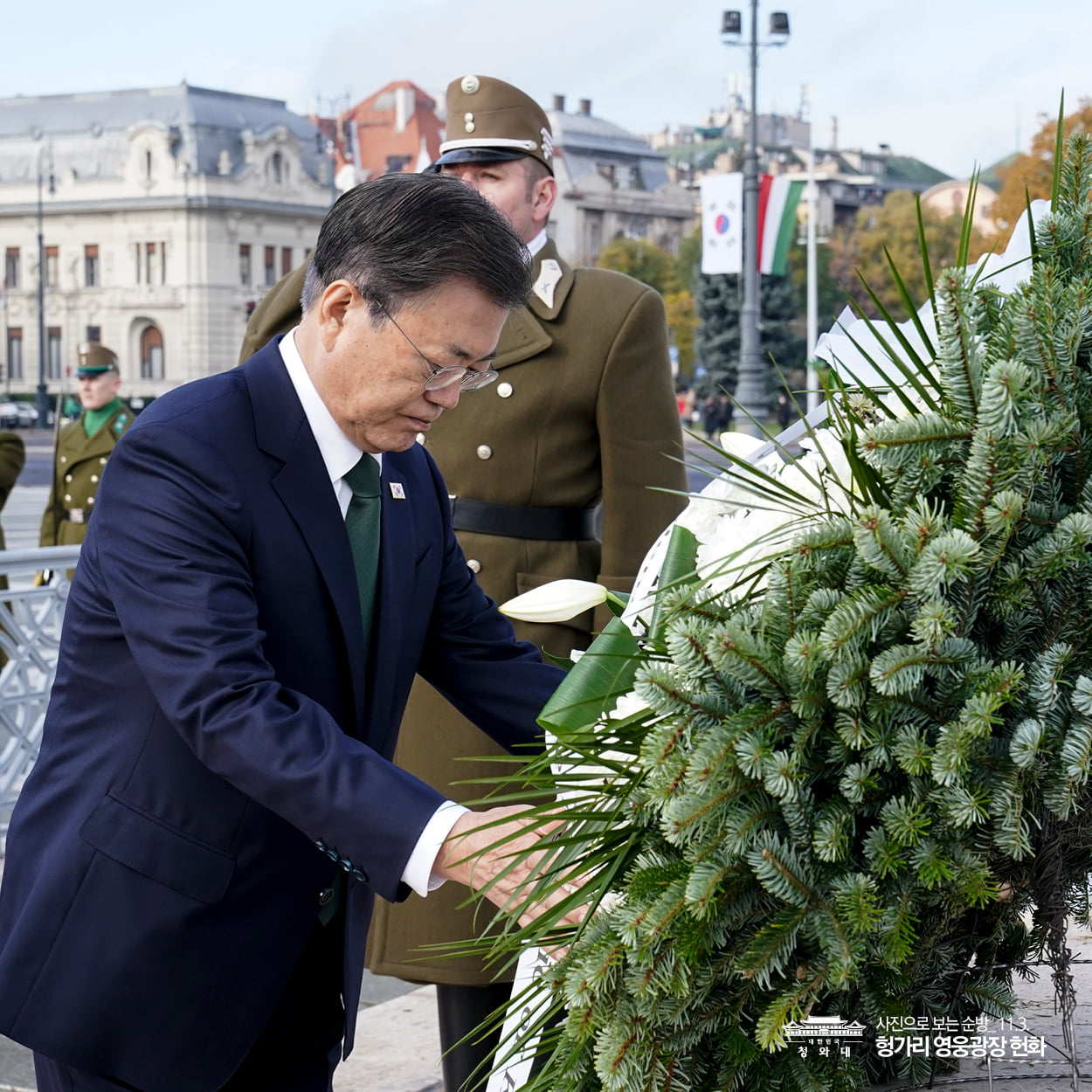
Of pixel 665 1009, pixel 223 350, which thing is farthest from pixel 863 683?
pixel 223 350

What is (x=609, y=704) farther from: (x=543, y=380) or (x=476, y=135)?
(x=476, y=135)

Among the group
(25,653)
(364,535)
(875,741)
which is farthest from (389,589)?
(25,653)

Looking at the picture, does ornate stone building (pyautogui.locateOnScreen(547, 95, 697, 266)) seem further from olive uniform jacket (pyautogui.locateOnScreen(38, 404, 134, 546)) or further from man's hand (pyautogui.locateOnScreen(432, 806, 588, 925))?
man's hand (pyautogui.locateOnScreen(432, 806, 588, 925))

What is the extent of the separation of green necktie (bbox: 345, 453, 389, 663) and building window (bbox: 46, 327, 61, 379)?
69031 millimetres

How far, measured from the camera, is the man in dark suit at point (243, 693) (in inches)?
68.2

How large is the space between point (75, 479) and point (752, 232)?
2047 centimetres

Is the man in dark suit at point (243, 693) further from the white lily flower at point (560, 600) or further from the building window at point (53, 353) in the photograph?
the building window at point (53, 353)

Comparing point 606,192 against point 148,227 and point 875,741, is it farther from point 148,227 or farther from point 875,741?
point 875,741

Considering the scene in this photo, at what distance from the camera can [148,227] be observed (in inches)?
2576

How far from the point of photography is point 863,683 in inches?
45.3

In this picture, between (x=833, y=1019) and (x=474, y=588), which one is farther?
(x=474, y=588)

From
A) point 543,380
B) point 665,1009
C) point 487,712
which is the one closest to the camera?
point 665,1009

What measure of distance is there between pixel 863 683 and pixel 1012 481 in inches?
7.2

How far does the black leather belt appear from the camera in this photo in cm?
335
